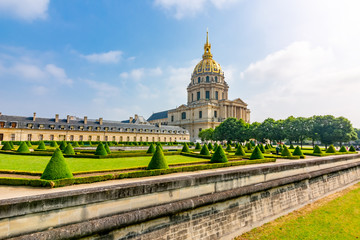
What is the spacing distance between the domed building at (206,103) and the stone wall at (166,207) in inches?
2831

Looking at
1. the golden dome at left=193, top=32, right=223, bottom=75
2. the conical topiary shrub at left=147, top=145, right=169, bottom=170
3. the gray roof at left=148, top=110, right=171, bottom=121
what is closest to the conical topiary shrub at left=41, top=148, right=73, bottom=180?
the conical topiary shrub at left=147, top=145, right=169, bottom=170

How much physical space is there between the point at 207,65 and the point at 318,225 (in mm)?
89853

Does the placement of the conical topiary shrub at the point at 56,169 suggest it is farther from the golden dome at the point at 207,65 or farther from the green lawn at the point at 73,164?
A: the golden dome at the point at 207,65

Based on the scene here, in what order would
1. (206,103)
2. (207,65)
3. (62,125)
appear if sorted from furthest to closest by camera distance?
(207,65)
(206,103)
(62,125)

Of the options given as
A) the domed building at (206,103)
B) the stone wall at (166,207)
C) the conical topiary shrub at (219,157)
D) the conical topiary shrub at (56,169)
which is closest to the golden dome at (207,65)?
the domed building at (206,103)

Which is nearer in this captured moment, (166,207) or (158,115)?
(166,207)

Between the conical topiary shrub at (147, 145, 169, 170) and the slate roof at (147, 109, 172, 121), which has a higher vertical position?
the slate roof at (147, 109, 172, 121)

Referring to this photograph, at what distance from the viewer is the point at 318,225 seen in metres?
9.27

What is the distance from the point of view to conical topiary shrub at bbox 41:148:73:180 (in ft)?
21.7

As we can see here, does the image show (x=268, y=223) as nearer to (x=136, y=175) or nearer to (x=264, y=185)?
(x=264, y=185)

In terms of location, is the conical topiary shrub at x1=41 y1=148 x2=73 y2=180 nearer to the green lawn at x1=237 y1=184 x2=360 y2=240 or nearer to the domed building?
the green lawn at x1=237 y1=184 x2=360 y2=240

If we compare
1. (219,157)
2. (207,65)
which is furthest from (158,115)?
(219,157)

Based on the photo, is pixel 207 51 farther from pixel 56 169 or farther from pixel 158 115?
pixel 56 169

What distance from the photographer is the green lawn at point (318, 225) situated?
27.5 ft
